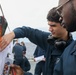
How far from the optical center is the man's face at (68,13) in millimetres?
1662

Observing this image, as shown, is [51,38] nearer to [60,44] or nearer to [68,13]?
[60,44]

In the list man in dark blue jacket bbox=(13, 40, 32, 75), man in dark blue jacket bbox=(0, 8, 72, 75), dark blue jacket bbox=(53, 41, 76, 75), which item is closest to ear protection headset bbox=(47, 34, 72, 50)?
man in dark blue jacket bbox=(0, 8, 72, 75)

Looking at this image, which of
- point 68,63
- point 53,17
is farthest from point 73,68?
point 53,17

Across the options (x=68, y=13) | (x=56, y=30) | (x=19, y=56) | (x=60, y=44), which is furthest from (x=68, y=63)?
(x=19, y=56)

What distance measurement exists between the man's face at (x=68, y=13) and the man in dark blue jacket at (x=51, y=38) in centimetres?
53

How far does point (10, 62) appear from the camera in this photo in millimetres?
2053

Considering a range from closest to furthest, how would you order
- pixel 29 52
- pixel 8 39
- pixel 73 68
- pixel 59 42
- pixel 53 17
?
pixel 73 68, pixel 8 39, pixel 59 42, pixel 53 17, pixel 29 52

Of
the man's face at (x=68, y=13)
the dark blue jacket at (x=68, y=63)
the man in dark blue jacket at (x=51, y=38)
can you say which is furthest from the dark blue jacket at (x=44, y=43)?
the man's face at (x=68, y=13)

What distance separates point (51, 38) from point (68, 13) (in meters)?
0.62

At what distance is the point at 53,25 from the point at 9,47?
0.50 m

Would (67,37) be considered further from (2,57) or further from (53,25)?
(2,57)

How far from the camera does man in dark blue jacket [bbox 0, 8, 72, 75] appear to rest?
7.54 ft

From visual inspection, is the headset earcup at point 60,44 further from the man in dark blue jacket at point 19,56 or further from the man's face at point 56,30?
the man in dark blue jacket at point 19,56

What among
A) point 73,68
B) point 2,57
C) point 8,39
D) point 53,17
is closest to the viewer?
point 73,68
